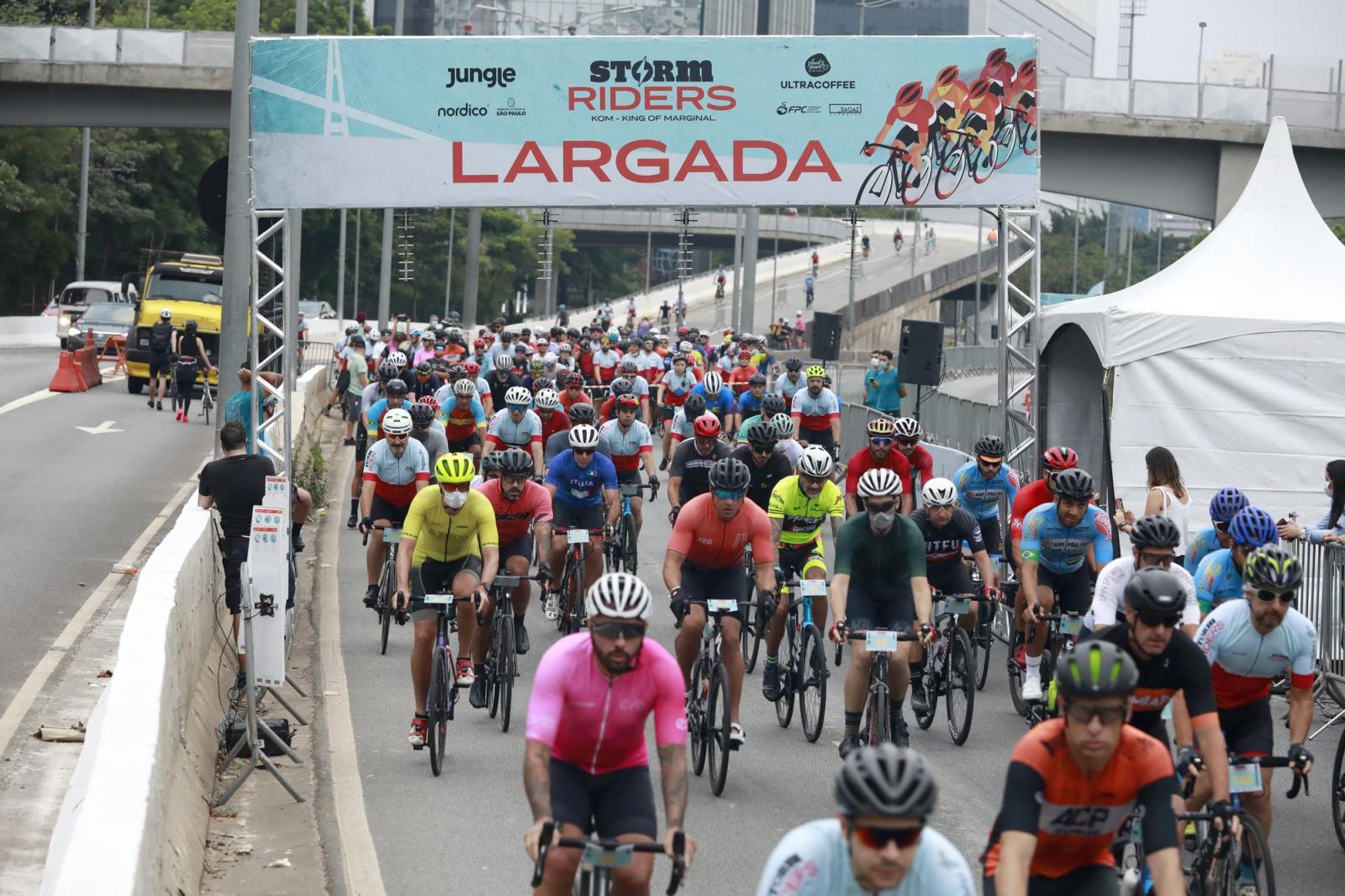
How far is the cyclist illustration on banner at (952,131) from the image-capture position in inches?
707

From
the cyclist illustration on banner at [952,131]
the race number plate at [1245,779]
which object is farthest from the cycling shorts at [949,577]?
the cyclist illustration on banner at [952,131]

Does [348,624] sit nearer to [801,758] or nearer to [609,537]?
[609,537]

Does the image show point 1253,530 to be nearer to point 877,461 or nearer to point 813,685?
point 813,685

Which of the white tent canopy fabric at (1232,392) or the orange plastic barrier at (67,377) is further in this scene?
the orange plastic barrier at (67,377)

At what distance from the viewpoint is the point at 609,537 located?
54.1 ft

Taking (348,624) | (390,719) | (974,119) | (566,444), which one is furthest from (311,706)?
(974,119)

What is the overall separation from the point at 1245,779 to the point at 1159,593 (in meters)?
1.38

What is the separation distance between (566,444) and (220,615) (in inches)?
173

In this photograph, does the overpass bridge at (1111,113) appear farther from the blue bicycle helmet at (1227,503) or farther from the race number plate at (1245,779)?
the race number plate at (1245,779)

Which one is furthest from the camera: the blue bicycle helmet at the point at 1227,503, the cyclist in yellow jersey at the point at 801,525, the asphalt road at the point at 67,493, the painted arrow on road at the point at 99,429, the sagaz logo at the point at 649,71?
the painted arrow on road at the point at 99,429

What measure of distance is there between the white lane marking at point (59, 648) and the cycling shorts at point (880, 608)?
509 centimetres

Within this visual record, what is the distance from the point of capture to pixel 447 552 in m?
11.2

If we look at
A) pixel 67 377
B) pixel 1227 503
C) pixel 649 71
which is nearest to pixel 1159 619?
pixel 1227 503

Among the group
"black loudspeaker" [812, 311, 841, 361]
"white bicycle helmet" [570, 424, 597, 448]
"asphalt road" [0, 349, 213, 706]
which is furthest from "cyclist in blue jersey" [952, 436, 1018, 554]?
"black loudspeaker" [812, 311, 841, 361]
